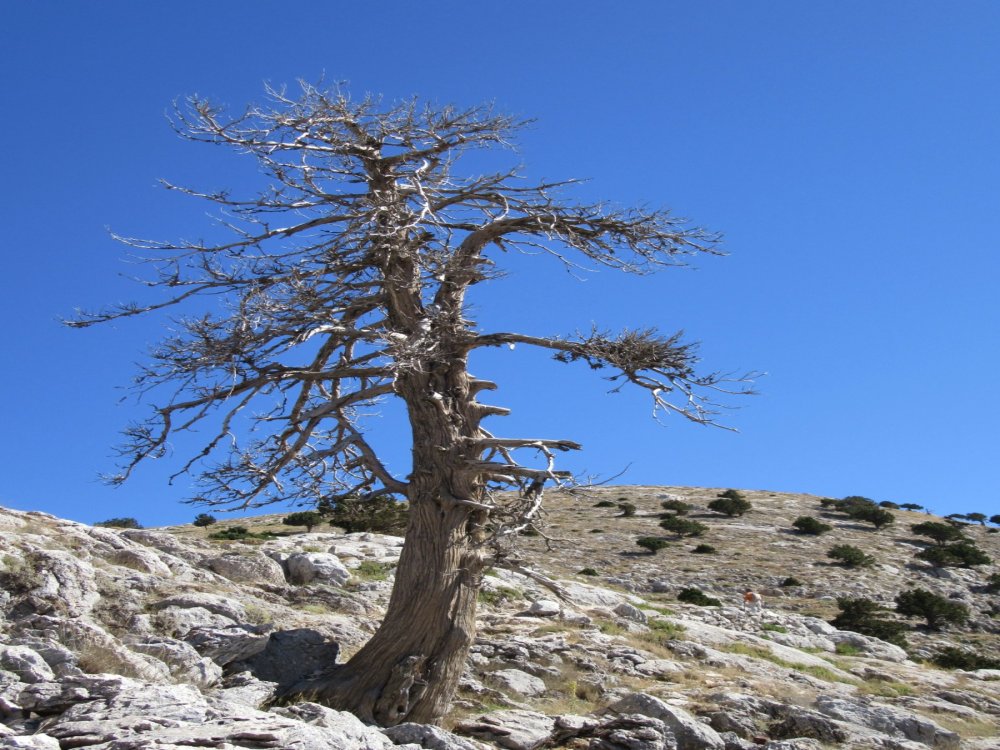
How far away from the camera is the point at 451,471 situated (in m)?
10.0

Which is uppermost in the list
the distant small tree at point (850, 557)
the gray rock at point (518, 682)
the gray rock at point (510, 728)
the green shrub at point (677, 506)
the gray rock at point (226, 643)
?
the green shrub at point (677, 506)

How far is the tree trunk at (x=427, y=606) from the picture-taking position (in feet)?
30.1

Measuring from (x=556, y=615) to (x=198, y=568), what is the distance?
22.3ft

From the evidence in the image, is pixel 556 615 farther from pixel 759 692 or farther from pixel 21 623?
pixel 21 623

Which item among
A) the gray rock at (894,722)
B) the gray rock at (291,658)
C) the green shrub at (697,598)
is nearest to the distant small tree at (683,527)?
the green shrub at (697,598)

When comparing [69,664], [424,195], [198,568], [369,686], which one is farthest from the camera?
[198,568]

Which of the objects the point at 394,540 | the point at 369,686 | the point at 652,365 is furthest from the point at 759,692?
the point at 394,540

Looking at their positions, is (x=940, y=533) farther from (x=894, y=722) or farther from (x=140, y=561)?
(x=140, y=561)

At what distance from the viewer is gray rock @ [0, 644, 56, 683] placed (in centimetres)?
717

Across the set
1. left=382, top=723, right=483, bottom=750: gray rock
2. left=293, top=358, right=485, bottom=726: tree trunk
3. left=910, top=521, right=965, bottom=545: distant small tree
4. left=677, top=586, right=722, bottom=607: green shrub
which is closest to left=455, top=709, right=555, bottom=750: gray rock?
left=293, top=358, right=485, bottom=726: tree trunk

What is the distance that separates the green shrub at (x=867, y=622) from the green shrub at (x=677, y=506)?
56.2 feet

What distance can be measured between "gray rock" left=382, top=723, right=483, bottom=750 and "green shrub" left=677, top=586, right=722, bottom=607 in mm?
18453

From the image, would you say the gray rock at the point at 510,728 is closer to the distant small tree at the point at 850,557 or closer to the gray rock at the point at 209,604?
the gray rock at the point at 209,604

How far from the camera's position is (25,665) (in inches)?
287
